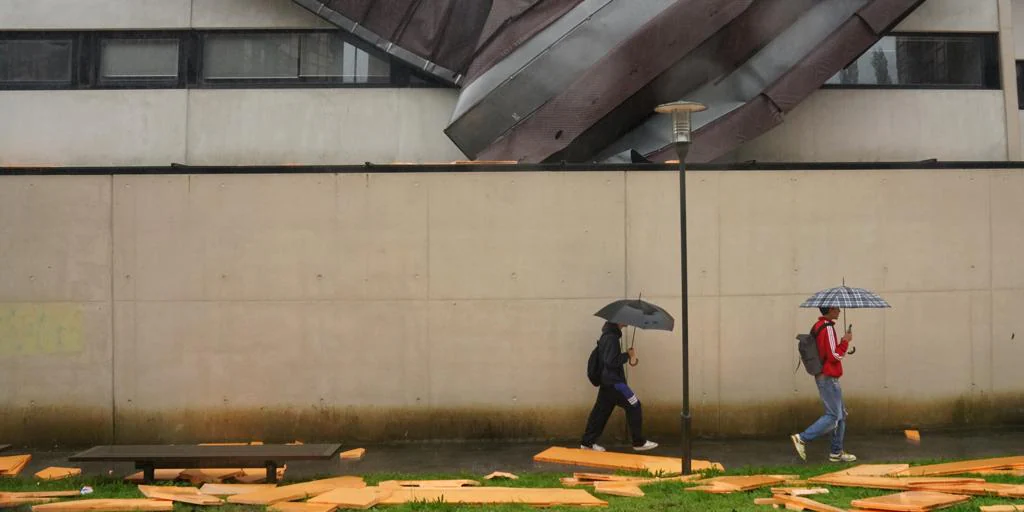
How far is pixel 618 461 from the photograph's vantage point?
36.2 ft

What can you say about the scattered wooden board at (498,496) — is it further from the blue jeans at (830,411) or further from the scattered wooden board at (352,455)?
the blue jeans at (830,411)

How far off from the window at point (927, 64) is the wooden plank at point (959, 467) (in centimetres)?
728

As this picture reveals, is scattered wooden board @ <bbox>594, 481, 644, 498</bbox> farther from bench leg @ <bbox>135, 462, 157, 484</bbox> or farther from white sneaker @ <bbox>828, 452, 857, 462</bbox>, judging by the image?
bench leg @ <bbox>135, 462, 157, 484</bbox>

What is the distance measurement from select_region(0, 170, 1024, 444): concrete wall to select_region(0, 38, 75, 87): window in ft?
10.4

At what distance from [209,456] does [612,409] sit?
5083mm

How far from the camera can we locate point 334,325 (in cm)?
1280

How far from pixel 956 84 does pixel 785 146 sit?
10.4ft

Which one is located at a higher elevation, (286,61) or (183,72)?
(286,61)

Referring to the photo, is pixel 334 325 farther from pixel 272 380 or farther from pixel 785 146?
pixel 785 146

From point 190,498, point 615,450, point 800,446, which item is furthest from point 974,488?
point 190,498

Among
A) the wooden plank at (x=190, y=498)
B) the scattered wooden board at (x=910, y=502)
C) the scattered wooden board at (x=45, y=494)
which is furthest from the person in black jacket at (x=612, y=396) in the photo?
the scattered wooden board at (x=45, y=494)

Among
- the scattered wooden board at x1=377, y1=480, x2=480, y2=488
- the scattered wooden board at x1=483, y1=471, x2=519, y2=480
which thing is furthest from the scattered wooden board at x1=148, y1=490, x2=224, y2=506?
the scattered wooden board at x1=483, y1=471, x2=519, y2=480

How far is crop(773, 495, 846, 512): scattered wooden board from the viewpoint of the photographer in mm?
8008

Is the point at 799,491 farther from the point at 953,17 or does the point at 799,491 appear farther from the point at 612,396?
the point at 953,17
